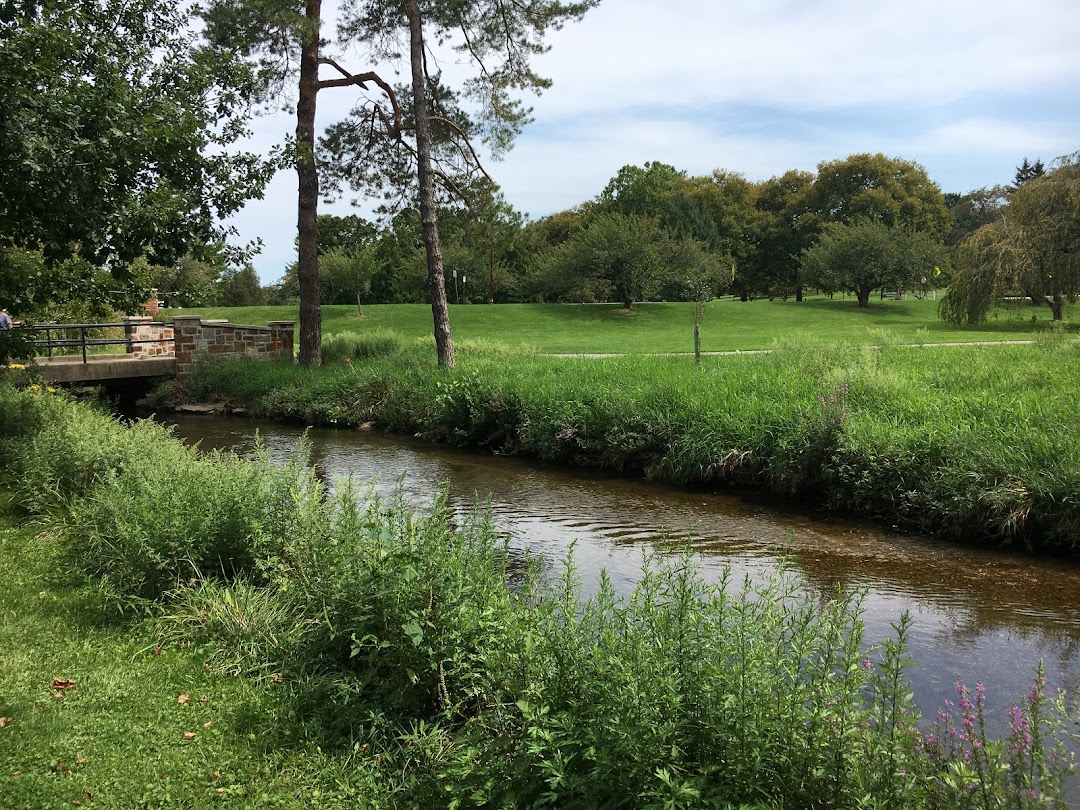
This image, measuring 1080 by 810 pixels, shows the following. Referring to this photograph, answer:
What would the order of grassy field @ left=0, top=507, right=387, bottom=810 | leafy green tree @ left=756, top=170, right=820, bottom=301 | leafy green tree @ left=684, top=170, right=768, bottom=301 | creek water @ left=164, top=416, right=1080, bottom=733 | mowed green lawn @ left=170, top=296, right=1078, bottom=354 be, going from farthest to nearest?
leafy green tree @ left=684, top=170, right=768, bottom=301
leafy green tree @ left=756, top=170, right=820, bottom=301
mowed green lawn @ left=170, top=296, right=1078, bottom=354
creek water @ left=164, top=416, right=1080, bottom=733
grassy field @ left=0, top=507, right=387, bottom=810

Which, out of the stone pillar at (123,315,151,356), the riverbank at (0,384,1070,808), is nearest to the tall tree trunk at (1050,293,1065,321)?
the riverbank at (0,384,1070,808)

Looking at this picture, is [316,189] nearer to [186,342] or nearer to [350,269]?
[186,342]

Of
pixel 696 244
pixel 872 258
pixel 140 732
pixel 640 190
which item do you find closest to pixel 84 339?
pixel 140 732

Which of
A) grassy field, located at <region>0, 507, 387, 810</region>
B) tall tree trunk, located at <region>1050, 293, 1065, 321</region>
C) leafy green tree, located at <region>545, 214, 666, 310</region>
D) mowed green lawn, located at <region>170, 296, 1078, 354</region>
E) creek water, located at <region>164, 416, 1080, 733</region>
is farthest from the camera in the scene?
leafy green tree, located at <region>545, 214, 666, 310</region>

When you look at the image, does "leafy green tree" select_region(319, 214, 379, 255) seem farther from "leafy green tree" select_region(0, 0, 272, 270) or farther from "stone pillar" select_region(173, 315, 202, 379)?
"leafy green tree" select_region(0, 0, 272, 270)

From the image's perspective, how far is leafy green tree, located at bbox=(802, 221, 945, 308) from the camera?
42.5 m

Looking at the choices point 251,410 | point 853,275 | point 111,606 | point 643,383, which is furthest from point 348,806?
point 853,275

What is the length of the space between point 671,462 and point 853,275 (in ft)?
126

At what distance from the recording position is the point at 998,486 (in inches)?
282

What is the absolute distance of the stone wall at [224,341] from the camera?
67.1ft

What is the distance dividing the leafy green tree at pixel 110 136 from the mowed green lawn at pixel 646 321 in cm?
1852

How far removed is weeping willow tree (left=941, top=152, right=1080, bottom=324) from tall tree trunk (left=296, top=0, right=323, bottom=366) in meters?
22.7

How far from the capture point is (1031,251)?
26.4m

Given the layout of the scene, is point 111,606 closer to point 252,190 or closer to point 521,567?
point 521,567
